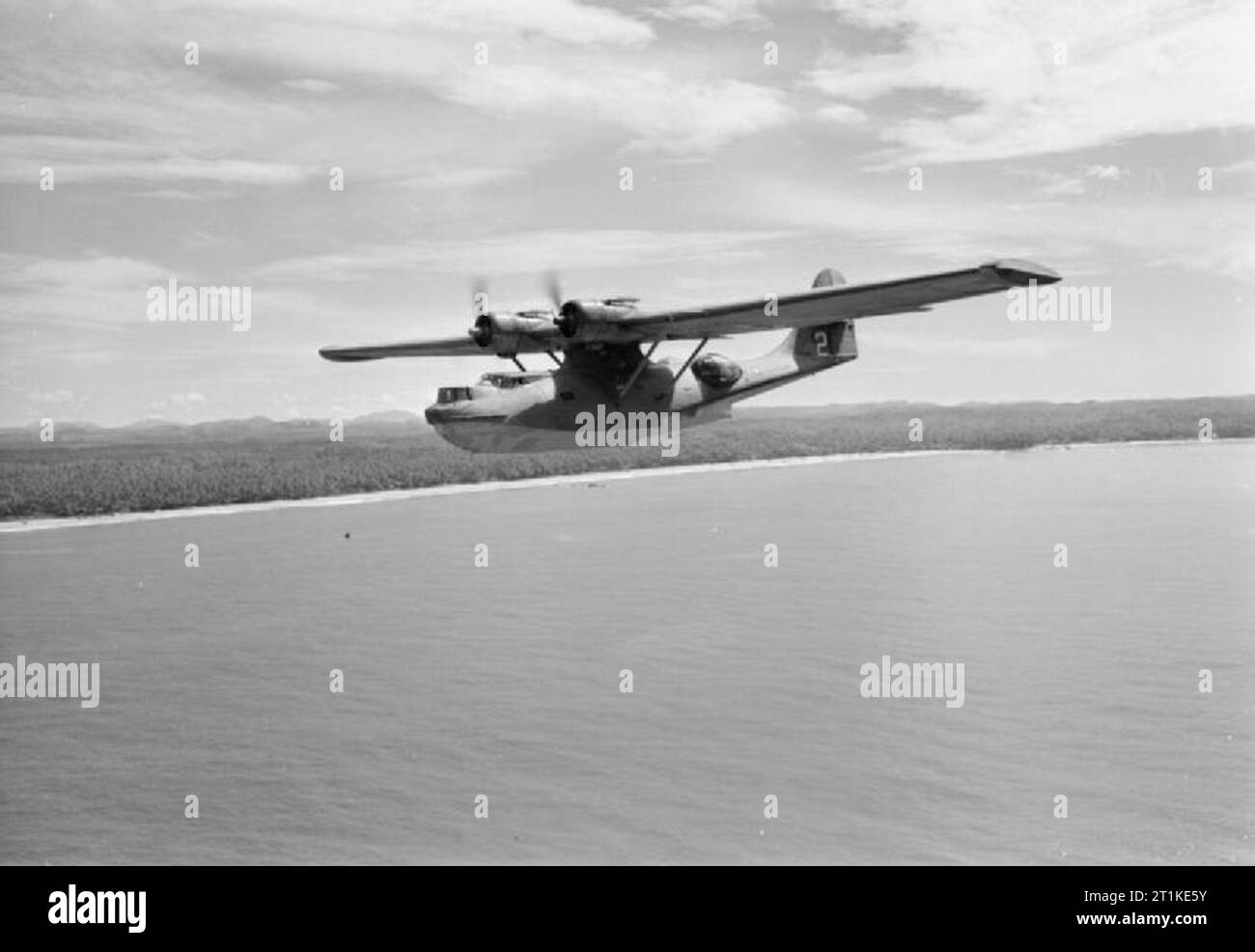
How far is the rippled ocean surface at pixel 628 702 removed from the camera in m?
24.4

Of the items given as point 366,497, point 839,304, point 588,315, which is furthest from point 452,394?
point 366,497

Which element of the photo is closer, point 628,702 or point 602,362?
point 602,362

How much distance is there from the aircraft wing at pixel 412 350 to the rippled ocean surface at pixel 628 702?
899 centimetres

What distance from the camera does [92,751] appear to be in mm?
29109

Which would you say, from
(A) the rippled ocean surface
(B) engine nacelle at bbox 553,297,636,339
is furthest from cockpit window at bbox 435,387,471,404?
(A) the rippled ocean surface

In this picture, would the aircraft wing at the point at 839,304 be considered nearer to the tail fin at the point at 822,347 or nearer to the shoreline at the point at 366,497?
the tail fin at the point at 822,347

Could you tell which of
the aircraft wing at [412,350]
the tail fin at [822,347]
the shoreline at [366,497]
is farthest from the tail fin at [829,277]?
the shoreline at [366,497]

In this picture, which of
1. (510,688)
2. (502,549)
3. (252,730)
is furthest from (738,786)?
(502,549)

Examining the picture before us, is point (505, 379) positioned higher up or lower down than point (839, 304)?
lower down

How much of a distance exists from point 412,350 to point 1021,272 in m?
10.5

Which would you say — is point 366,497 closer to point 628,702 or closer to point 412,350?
point 628,702

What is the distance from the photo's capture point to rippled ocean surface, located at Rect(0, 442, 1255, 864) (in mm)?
24359

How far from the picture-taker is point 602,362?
24891 millimetres

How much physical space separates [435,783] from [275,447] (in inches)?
2836
